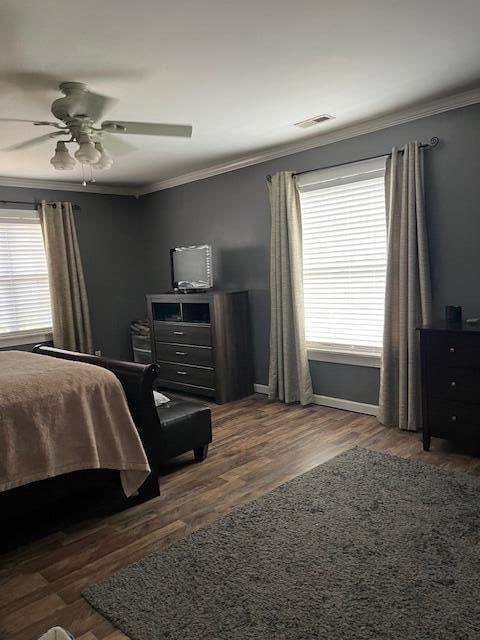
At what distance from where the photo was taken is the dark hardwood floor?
1.97 meters

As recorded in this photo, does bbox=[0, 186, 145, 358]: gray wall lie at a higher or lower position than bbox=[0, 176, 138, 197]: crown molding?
lower

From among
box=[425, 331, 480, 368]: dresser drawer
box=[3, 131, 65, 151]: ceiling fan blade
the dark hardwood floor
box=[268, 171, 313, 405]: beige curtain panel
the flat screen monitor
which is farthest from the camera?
the flat screen monitor

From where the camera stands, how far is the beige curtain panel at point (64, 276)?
5.25m

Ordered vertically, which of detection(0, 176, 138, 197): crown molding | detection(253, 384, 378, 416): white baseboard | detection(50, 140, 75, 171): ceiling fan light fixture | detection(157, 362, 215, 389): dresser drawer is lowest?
detection(253, 384, 378, 416): white baseboard

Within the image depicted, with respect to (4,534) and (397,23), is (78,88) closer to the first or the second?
(397,23)

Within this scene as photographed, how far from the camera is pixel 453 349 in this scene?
3055 millimetres

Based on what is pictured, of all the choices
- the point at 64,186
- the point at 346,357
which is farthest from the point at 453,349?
the point at 64,186

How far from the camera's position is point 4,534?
8.31 feet

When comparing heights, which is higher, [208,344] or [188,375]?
[208,344]

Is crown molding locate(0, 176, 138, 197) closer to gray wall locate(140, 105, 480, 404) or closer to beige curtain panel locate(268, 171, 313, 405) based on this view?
gray wall locate(140, 105, 480, 404)

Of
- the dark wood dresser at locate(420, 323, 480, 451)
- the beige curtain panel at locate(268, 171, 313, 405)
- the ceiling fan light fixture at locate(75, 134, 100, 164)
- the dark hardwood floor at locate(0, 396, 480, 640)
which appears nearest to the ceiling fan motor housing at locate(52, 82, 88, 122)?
the ceiling fan light fixture at locate(75, 134, 100, 164)

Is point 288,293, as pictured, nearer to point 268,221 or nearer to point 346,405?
point 268,221

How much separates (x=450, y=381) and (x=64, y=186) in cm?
439

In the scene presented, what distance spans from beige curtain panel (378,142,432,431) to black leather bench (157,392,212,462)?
4.73 ft
